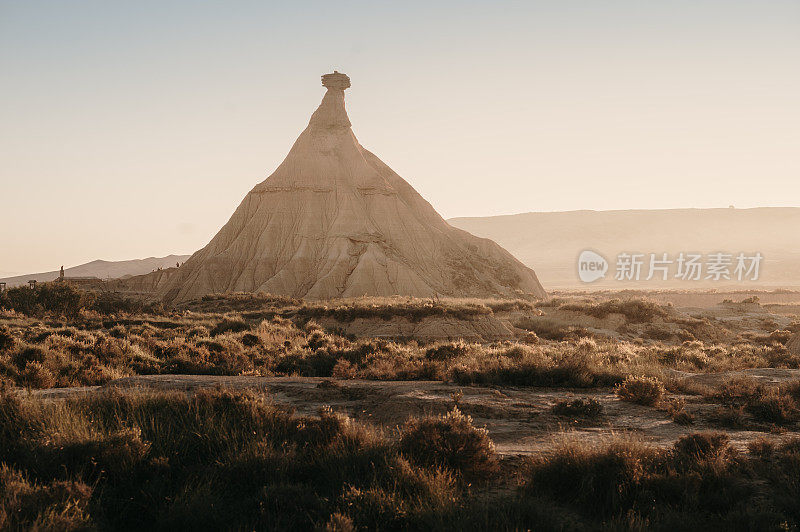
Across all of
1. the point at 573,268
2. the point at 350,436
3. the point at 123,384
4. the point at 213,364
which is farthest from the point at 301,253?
the point at 573,268

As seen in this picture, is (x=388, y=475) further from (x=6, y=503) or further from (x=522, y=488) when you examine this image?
(x=6, y=503)

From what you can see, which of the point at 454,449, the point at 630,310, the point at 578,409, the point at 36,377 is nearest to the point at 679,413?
the point at 578,409

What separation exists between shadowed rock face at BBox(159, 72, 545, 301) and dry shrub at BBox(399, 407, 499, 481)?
5030cm

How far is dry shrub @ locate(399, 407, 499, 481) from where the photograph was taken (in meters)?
7.21

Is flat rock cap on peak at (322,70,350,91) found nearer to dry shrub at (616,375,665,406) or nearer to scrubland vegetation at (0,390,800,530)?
dry shrub at (616,375,665,406)

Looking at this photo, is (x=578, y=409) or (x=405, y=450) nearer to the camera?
(x=405, y=450)

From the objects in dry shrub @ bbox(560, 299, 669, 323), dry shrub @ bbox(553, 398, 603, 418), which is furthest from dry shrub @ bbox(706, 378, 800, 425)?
dry shrub @ bbox(560, 299, 669, 323)

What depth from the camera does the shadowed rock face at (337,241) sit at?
61.4 m

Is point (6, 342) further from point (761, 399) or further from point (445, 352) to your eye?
point (761, 399)

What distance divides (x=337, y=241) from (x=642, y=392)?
2159 inches

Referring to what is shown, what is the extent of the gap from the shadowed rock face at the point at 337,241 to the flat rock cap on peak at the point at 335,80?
13 centimetres

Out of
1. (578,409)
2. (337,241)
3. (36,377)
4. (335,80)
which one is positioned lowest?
(578,409)

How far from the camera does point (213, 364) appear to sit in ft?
53.6

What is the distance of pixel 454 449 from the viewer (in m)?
7.32
